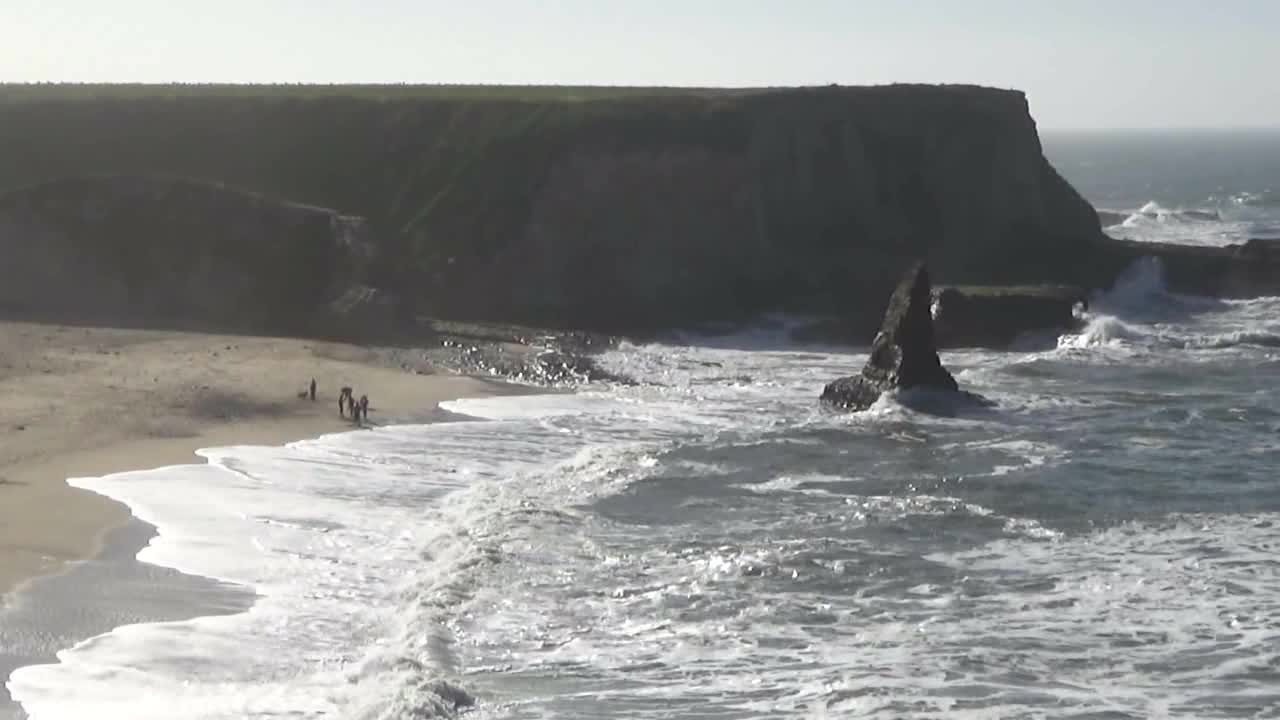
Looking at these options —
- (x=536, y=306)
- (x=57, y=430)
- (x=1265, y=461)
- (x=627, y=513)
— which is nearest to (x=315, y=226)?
(x=536, y=306)

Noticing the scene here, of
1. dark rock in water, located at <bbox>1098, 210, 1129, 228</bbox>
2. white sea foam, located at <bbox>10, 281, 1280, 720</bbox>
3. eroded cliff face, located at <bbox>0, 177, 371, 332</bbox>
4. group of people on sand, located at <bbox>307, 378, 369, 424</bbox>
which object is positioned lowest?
white sea foam, located at <bbox>10, 281, 1280, 720</bbox>

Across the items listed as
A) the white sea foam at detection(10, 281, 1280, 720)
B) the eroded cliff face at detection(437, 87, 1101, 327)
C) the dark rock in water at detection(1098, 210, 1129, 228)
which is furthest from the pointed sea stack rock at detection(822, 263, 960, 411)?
the dark rock in water at detection(1098, 210, 1129, 228)

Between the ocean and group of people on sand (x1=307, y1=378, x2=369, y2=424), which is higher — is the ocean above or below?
below

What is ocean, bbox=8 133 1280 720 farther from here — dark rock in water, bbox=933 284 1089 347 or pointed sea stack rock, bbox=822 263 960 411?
dark rock in water, bbox=933 284 1089 347

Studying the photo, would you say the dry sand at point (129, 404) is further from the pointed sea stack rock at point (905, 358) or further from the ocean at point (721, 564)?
the pointed sea stack rock at point (905, 358)

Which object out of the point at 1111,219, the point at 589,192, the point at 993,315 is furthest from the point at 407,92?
the point at 1111,219

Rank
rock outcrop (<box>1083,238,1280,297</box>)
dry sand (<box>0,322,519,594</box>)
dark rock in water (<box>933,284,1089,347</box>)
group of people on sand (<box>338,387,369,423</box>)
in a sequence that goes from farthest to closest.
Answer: rock outcrop (<box>1083,238,1280,297</box>), dark rock in water (<box>933,284,1089,347</box>), group of people on sand (<box>338,387,369,423</box>), dry sand (<box>0,322,519,594</box>)
